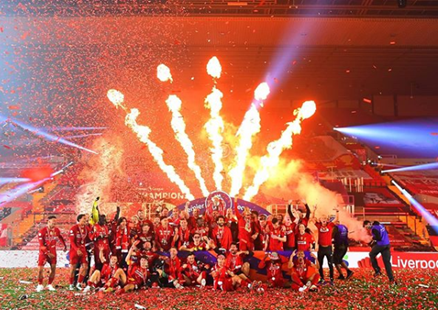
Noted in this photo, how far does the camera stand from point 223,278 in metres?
9.83

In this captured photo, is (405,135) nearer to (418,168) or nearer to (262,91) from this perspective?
(418,168)

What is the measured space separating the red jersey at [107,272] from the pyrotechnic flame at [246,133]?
36.1 ft

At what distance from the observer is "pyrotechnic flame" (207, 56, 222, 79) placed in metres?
18.3

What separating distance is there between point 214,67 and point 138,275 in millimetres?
11335

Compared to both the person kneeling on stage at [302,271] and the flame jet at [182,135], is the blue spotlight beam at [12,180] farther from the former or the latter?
the person kneeling on stage at [302,271]

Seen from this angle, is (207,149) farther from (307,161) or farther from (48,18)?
(48,18)

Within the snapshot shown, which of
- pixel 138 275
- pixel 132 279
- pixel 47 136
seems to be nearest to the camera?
pixel 132 279

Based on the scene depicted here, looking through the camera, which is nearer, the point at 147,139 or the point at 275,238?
the point at 275,238

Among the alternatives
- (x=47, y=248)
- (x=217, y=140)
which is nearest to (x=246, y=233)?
(x=47, y=248)

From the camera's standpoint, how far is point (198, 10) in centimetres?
1305

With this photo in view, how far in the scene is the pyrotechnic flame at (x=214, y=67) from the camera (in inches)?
721

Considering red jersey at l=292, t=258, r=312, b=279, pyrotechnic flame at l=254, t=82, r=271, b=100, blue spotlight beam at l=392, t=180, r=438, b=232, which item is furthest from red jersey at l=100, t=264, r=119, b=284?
pyrotechnic flame at l=254, t=82, r=271, b=100

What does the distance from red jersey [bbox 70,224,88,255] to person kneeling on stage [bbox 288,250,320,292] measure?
4.93m

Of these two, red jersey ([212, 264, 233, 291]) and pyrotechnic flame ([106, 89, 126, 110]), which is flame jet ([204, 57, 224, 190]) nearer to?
pyrotechnic flame ([106, 89, 126, 110])
